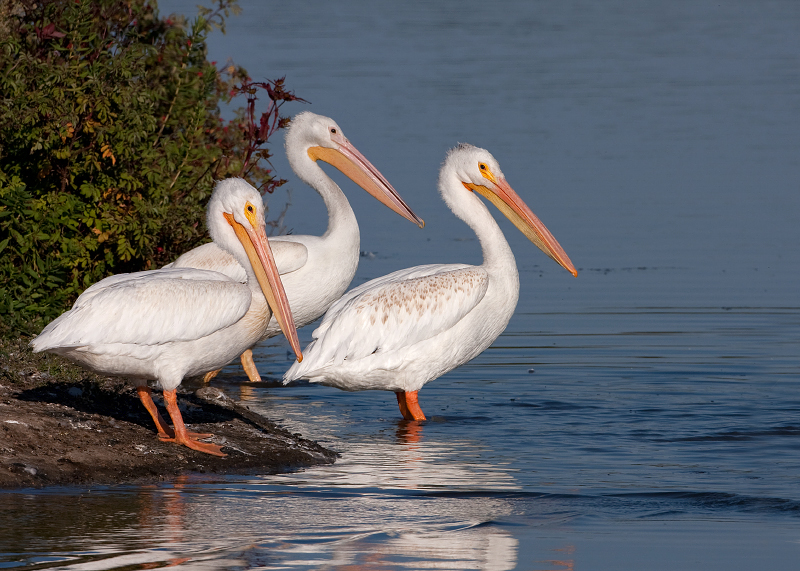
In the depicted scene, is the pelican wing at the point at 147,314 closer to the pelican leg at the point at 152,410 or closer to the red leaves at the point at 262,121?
the pelican leg at the point at 152,410

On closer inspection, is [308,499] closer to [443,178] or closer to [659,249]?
[443,178]

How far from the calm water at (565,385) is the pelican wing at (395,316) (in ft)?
1.45

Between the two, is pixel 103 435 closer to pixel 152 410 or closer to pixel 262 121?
pixel 152 410

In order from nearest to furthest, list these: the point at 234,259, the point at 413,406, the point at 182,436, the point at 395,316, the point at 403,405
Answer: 1. the point at 182,436
2. the point at 395,316
3. the point at 413,406
4. the point at 403,405
5. the point at 234,259

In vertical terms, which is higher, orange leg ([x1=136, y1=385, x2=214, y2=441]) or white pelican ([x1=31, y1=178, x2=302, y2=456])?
white pelican ([x1=31, y1=178, x2=302, y2=456])

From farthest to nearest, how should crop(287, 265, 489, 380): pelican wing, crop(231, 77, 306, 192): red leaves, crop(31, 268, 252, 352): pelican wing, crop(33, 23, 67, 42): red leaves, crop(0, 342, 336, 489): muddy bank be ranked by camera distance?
crop(231, 77, 306, 192): red leaves < crop(33, 23, 67, 42): red leaves < crop(287, 265, 489, 380): pelican wing < crop(31, 268, 252, 352): pelican wing < crop(0, 342, 336, 489): muddy bank

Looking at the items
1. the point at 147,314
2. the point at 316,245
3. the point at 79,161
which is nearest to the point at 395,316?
the point at 316,245

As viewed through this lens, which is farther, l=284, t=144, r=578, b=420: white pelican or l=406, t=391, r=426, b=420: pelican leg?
l=406, t=391, r=426, b=420: pelican leg

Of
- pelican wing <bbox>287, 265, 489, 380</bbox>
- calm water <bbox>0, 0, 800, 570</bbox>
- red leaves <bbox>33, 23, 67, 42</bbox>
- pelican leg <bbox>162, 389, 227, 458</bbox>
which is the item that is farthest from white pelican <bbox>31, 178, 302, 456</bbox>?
red leaves <bbox>33, 23, 67, 42</bbox>

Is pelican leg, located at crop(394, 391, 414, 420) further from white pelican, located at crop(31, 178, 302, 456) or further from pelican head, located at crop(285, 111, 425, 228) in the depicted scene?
pelican head, located at crop(285, 111, 425, 228)

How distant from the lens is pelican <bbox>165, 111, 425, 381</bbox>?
7840mm

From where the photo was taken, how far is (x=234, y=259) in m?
7.84

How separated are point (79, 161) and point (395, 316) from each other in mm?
2540

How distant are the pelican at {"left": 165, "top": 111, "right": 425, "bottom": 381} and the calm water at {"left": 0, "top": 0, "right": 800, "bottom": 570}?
2.01 feet
